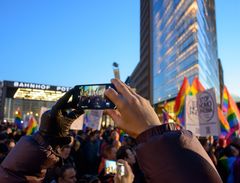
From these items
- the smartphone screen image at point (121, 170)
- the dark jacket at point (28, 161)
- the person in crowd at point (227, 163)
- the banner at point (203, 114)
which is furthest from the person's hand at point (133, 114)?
the banner at point (203, 114)

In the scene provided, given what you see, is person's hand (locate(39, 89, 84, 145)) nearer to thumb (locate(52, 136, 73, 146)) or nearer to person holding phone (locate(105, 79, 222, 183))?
thumb (locate(52, 136, 73, 146))

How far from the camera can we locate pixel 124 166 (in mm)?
2766

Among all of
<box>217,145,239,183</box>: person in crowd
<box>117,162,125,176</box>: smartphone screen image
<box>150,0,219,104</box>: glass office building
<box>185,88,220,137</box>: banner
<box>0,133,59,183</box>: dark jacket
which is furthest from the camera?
<box>150,0,219,104</box>: glass office building

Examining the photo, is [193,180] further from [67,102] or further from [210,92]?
[210,92]

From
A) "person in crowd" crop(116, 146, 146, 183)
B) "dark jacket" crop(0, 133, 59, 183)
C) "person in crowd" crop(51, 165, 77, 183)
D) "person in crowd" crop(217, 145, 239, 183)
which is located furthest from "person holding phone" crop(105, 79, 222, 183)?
"person in crowd" crop(217, 145, 239, 183)

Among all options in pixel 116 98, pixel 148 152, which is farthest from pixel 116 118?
pixel 148 152

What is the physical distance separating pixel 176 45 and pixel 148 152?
2427 inches

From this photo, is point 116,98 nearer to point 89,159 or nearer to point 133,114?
point 133,114

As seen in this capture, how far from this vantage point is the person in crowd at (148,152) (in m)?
0.78

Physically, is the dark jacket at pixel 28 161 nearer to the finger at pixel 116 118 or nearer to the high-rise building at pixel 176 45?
the finger at pixel 116 118

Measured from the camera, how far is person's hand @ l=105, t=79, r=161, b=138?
899 millimetres

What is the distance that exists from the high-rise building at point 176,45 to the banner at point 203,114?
4541cm

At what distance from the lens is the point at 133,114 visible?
0.91m

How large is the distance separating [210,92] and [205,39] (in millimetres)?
59634
